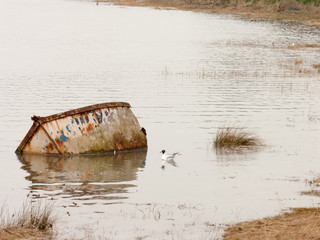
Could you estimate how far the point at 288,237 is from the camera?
29.9 ft

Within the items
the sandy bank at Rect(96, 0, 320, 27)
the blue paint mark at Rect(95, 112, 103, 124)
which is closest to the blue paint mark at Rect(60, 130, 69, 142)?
the blue paint mark at Rect(95, 112, 103, 124)

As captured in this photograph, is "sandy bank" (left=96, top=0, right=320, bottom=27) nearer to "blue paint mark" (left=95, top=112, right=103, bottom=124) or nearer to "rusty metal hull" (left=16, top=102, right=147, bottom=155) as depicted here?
"rusty metal hull" (left=16, top=102, right=147, bottom=155)

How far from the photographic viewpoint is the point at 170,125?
72.2 feet

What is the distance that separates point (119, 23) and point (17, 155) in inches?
2405

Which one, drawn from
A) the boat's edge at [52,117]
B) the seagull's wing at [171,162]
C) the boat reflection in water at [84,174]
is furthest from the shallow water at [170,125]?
the boat's edge at [52,117]

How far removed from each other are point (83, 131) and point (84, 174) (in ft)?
6.35

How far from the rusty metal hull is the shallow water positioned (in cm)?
35

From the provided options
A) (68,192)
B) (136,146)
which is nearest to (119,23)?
(136,146)

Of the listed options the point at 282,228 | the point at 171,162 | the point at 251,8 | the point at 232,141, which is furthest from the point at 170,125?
the point at 251,8

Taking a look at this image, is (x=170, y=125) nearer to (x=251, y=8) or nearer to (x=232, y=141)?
(x=232, y=141)

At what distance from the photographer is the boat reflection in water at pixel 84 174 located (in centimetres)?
1337

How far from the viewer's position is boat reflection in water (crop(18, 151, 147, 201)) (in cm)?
1337

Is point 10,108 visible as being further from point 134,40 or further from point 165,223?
point 134,40

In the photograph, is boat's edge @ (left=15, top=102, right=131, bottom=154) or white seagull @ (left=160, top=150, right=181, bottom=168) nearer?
white seagull @ (left=160, top=150, right=181, bottom=168)
